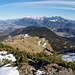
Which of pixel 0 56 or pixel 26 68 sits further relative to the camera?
pixel 0 56

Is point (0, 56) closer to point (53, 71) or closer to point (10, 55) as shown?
point (10, 55)

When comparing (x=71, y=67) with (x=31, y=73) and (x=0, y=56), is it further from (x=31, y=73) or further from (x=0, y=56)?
(x=0, y=56)

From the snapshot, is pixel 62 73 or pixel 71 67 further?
pixel 71 67

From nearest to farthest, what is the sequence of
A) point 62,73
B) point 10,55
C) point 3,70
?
1. point 62,73
2. point 3,70
3. point 10,55

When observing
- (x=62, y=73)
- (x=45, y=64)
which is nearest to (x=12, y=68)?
(x=45, y=64)

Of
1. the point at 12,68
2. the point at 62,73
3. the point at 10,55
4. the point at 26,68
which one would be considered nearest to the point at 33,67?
the point at 26,68

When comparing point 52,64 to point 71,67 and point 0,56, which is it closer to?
point 71,67

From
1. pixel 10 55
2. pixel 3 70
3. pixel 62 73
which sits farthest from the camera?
pixel 10 55

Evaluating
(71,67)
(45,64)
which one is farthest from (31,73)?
(71,67)
